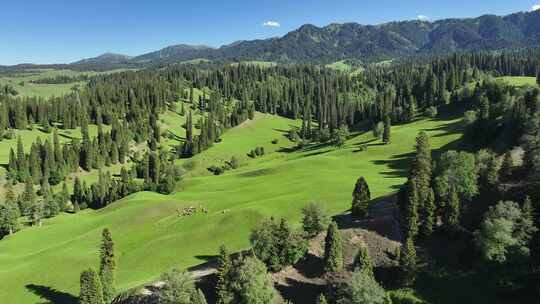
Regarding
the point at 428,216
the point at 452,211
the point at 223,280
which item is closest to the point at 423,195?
the point at 428,216

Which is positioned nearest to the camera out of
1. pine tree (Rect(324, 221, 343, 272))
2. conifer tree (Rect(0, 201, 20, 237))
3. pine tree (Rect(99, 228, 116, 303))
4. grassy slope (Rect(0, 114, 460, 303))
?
pine tree (Rect(324, 221, 343, 272))

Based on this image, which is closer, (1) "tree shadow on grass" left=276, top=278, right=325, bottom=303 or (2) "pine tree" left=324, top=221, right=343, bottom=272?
(1) "tree shadow on grass" left=276, top=278, right=325, bottom=303

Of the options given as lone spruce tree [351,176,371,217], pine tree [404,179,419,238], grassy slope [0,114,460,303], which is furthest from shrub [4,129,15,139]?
pine tree [404,179,419,238]

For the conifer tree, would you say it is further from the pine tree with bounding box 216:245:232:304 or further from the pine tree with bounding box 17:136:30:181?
the pine tree with bounding box 216:245:232:304

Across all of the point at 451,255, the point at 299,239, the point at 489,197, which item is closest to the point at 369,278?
the point at 299,239

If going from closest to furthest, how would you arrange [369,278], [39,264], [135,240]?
[369,278] < [39,264] < [135,240]

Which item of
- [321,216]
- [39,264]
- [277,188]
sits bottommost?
[39,264]

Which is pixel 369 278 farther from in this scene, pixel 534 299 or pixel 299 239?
pixel 534 299
